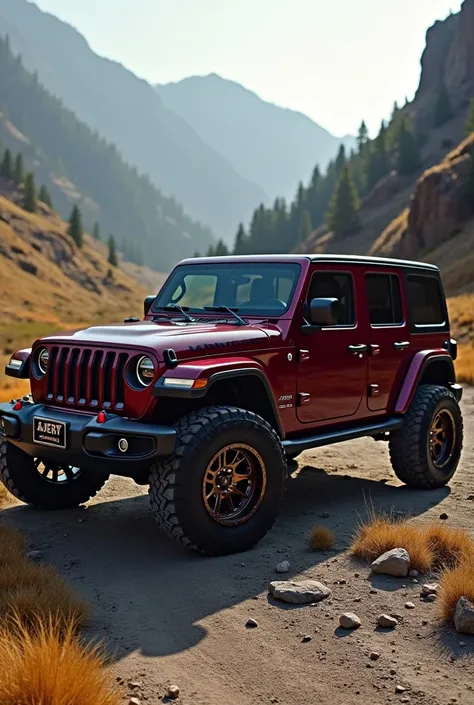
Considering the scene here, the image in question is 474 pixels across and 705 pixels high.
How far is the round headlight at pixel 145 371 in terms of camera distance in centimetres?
552

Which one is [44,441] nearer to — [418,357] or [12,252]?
[418,357]

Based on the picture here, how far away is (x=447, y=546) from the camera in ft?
18.2

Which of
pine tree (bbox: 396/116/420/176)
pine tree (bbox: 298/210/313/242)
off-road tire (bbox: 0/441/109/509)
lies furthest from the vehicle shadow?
pine tree (bbox: 298/210/313/242)

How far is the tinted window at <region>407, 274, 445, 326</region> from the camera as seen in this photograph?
8.35m

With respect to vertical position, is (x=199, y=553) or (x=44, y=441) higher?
(x=44, y=441)

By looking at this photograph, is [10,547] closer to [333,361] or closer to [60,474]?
[60,474]

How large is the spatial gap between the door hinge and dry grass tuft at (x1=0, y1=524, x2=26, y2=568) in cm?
258

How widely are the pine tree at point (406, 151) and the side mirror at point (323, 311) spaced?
100033 mm

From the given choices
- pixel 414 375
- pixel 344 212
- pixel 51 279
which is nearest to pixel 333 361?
pixel 414 375

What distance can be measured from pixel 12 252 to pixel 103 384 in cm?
9572

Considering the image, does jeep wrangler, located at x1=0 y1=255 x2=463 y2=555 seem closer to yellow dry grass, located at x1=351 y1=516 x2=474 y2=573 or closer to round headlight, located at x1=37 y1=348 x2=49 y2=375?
round headlight, located at x1=37 y1=348 x2=49 y2=375

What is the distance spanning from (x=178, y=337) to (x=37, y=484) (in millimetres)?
2243

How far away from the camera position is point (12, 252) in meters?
96.2

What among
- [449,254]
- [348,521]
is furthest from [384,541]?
[449,254]
